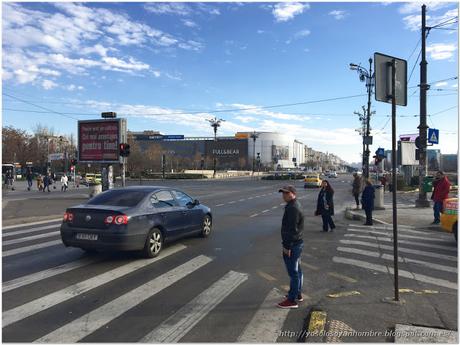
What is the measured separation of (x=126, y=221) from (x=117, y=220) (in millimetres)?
170

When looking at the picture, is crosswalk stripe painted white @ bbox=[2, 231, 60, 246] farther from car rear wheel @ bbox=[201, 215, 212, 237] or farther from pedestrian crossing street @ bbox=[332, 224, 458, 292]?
pedestrian crossing street @ bbox=[332, 224, 458, 292]

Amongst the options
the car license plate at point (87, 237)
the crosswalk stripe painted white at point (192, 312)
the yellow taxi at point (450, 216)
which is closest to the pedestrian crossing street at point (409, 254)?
the yellow taxi at point (450, 216)

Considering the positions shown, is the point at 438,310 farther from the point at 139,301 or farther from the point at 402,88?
the point at 139,301

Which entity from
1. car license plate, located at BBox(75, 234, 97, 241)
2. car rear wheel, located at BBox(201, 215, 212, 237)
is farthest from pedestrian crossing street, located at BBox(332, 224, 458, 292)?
car license plate, located at BBox(75, 234, 97, 241)

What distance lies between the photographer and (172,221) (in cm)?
927

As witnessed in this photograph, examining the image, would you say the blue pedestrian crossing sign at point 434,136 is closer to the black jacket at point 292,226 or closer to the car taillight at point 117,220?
the black jacket at point 292,226

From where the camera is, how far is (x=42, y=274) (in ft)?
23.6

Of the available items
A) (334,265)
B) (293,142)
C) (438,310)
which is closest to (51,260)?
(334,265)

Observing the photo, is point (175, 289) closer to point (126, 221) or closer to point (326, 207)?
point (126, 221)

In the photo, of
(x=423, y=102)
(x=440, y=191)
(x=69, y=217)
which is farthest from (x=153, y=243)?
(x=423, y=102)

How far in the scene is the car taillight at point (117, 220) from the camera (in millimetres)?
7859

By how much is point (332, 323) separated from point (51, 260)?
19.3ft

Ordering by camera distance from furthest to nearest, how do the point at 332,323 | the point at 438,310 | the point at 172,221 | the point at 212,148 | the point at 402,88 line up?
the point at 212,148, the point at 172,221, the point at 402,88, the point at 438,310, the point at 332,323

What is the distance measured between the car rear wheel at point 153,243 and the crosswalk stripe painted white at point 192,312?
6.61 feet
